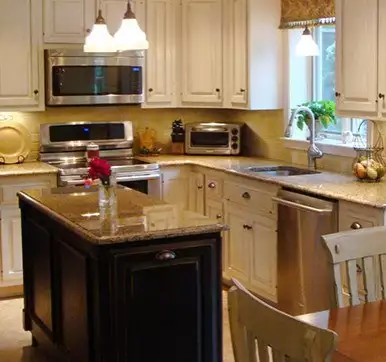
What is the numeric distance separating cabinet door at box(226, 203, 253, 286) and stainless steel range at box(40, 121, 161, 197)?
0.74m

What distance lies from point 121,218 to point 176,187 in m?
2.42

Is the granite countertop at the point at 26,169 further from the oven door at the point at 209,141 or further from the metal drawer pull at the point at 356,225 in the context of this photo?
the metal drawer pull at the point at 356,225

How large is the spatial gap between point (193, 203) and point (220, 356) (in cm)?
253

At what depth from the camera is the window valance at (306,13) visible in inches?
201

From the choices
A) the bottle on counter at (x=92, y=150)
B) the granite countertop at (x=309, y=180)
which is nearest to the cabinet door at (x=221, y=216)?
the granite countertop at (x=309, y=180)

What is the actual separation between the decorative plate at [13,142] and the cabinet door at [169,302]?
2851 mm

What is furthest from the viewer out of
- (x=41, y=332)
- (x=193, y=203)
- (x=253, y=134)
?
(x=253, y=134)

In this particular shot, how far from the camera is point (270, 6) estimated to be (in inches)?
221

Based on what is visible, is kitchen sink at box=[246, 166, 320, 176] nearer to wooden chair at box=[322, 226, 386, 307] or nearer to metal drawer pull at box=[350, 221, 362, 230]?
metal drawer pull at box=[350, 221, 362, 230]

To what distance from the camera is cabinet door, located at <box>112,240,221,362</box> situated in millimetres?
3131

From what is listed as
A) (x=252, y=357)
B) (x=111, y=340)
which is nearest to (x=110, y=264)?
(x=111, y=340)

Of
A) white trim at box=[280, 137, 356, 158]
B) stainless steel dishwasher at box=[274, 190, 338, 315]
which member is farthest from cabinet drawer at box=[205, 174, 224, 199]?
stainless steel dishwasher at box=[274, 190, 338, 315]

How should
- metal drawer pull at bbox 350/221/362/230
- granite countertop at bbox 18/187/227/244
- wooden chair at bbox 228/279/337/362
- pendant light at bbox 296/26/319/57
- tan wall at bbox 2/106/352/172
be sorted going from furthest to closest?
tan wall at bbox 2/106/352/172 → pendant light at bbox 296/26/319/57 → metal drawer pull at bbox 350/221/362/230 → granite countertop at bbox 18/187/227/244 → wooden chair at bbox 228/279/337/362

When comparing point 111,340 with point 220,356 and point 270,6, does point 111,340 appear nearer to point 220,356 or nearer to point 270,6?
point 220,356
